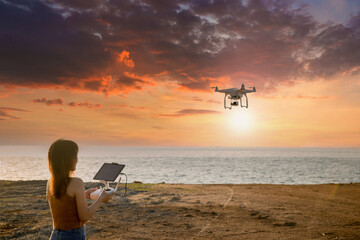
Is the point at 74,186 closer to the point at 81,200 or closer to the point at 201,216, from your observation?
the point at 81,200

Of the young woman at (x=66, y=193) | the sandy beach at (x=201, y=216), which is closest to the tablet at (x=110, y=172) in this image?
the young woman at (x=66, y=193)

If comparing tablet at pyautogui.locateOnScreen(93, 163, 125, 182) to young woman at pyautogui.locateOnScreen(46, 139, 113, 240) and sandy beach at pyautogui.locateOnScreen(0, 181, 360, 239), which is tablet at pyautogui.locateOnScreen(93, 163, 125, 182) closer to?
young woman at pyautogui.locateOnScreen(46, 139, 113, 240)

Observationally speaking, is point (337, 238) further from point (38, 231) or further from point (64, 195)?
point (38, 231)

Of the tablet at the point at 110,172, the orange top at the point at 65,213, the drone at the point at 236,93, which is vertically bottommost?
the orange top at the point at 65,213

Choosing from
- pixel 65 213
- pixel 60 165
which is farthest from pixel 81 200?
pixel 60 165

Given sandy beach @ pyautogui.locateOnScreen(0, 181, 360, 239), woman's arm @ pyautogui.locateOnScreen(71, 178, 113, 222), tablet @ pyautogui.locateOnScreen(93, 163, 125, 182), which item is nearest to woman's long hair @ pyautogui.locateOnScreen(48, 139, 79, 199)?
woman's arm @ pyautogui.locateOnScreen(71, 178, 113, 222)

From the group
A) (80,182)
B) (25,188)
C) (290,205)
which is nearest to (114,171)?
(80,182)

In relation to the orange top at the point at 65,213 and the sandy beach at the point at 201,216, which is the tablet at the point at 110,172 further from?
the sandy beach at the point at 201,216
